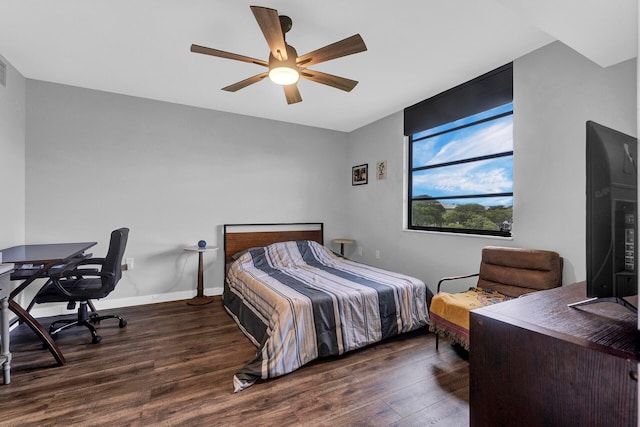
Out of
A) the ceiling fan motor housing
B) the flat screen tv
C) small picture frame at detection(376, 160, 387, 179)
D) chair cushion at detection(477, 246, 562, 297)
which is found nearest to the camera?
the flat screen tv

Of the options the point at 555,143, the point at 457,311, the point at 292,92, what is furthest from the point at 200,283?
the point at 555,143

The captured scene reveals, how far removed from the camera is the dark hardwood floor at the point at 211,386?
168 cm

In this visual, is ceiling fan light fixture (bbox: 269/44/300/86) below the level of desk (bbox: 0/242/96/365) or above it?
above

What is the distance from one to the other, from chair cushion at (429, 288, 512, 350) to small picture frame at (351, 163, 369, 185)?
7.92ft

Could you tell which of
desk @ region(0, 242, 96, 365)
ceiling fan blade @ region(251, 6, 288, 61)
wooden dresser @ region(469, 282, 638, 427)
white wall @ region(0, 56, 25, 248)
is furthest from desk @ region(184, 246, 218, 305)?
wooden dresser @ region(469, 282, 638, 427)

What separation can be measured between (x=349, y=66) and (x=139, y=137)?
261 cm

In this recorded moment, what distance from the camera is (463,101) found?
3.10m

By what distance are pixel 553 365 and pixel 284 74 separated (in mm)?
2164

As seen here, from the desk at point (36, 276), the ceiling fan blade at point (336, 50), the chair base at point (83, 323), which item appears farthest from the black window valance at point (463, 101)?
the chair base at point (83, 323)

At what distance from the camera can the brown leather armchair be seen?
2260 millimetres

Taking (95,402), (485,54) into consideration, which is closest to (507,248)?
(485,54)

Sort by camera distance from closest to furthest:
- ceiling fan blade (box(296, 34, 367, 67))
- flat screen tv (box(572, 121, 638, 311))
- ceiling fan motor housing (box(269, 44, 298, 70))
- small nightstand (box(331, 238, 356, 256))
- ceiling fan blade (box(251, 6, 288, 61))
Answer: flat screen tv (box(572, 121, 638, 311)) → ceiling fan blade (box(251, 6, 288, 61)) → ceiling fan blade (box(296, 34, 367, 67)) → ceiling fan motor housing (box(269, 44, 298, 70)) → small nightstand (box(331, 238, 356, 256))

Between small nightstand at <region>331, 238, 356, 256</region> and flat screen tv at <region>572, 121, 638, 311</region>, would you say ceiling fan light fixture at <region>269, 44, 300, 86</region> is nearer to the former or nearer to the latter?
flat screen tv at <region>572, 121, 638, 311</region>

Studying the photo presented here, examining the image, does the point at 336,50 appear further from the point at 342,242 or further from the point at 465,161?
the point at 342,242
